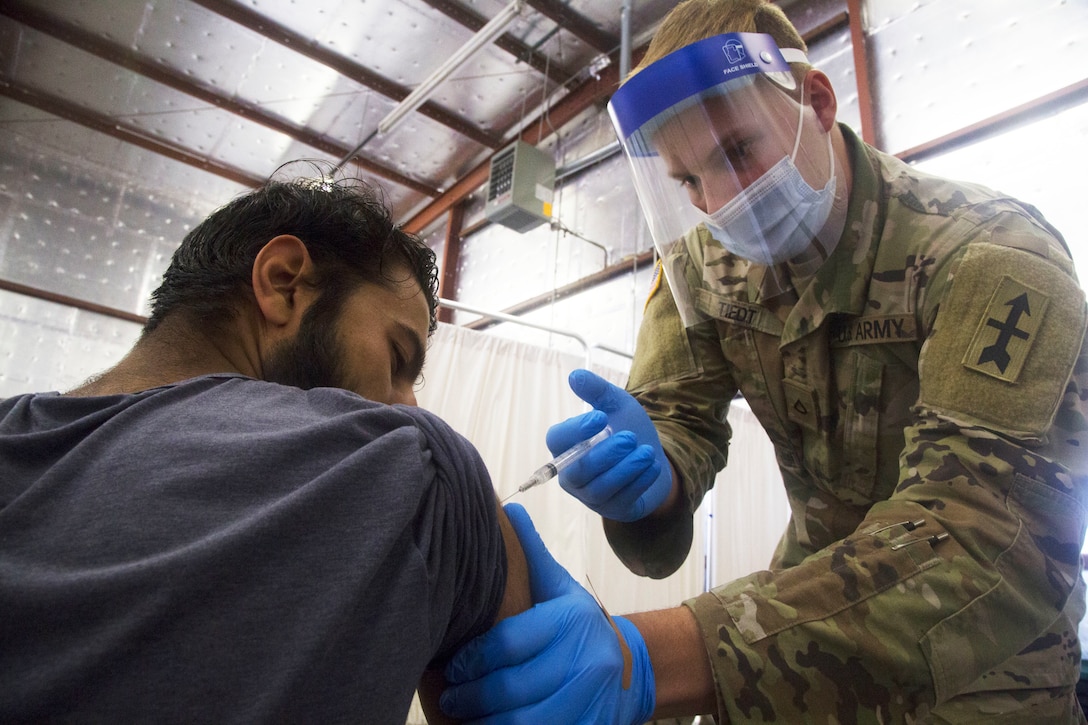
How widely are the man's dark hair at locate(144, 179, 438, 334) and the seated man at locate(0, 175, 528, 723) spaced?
6.2 inches

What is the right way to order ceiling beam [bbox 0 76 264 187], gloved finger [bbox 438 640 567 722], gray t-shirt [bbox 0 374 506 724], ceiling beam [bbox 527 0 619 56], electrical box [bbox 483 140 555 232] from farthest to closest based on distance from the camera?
1. ceiling beam [bbox 0 76 264 187]
2. electrical box [bbox 483 140 555 232]
3. ceiling beam [bbox 527 0 619 56]
4. gloved finger [bbox 438 640 567 722]
5. gray t-shirt [bbox 0 374 506 724]

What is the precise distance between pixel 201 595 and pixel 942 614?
2.41 feet

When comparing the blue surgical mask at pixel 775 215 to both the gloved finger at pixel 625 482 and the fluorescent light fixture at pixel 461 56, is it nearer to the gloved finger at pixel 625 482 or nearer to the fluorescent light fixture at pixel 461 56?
the gloved finger at pixel 625 482

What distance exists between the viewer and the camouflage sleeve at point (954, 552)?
70 centimetres

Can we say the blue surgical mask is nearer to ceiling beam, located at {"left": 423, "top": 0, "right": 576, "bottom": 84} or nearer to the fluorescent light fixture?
the fluorescent light fixture

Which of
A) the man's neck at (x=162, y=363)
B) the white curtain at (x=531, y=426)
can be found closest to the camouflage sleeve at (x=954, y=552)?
the man's neck at (x=162, y=363)

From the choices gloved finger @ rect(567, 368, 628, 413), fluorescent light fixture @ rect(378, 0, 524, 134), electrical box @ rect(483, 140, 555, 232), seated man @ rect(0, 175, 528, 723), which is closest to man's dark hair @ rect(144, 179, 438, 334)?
seated man @ rect(0, 175, 528, 723)

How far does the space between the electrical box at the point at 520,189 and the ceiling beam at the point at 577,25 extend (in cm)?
74

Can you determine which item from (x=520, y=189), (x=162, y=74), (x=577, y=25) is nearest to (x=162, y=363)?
(x=520, y=189)

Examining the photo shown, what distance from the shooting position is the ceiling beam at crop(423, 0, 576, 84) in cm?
387

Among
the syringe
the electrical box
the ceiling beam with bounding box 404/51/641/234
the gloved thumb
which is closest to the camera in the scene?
the gloved thumb

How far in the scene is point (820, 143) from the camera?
3.76 feet

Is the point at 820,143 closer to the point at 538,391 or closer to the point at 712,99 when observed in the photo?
the point at 712,99

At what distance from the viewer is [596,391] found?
1123mm
